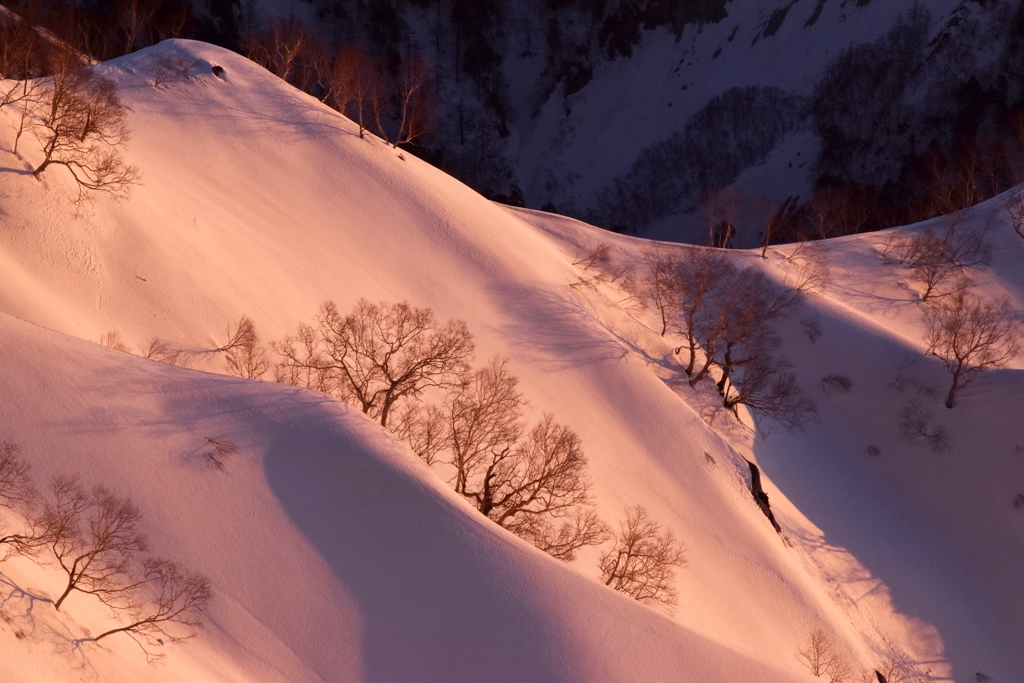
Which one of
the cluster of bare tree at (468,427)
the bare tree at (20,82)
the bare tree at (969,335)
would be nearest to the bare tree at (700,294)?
the bare tree at (969,335)

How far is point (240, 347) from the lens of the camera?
38531mm

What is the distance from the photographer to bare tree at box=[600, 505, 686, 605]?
35.6 meters

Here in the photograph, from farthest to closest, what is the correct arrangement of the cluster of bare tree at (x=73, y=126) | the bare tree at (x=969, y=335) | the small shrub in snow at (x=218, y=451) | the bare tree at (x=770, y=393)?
the bare tree at (x=770, y=393) < the bare tree at (x=969, y=335) < the cluster of bare tree at (x=73, y=126) < the small shrub in snow at (x=218, y=451)

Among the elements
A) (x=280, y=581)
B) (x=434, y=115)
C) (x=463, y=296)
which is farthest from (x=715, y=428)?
Answer: (x=434, y=115)

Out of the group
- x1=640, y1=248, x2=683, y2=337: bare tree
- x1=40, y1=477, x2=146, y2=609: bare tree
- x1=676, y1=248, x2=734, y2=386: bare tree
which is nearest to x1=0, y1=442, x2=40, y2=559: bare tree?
x1=40, y1=477, x2=146, y2=609: bare tree

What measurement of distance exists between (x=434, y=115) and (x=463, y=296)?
76.5 m

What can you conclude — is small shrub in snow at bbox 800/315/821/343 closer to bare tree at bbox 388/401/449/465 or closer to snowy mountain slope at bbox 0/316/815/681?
bare tree at bbox 388/401/449/465

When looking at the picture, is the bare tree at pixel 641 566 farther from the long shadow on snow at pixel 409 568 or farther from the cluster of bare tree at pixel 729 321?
the cluster of bare tree at pixel 729 321

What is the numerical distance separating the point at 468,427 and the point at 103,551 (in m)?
15.2

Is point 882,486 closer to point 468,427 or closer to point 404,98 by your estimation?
point 468,427

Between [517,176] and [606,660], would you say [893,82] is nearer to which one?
[517,176]

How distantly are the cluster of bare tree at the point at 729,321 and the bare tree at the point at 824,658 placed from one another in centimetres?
1590

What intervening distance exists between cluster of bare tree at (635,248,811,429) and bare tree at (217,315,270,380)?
24002 mm

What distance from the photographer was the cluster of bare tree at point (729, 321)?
180 feet
